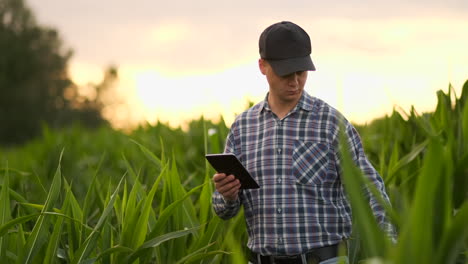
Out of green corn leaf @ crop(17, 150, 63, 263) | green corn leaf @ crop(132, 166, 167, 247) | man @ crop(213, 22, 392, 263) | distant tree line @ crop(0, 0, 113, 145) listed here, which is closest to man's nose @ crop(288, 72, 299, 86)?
man @ crop(213, 22, 392, 263)

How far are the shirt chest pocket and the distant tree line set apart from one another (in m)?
39.9

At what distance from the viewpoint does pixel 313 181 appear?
2.64m

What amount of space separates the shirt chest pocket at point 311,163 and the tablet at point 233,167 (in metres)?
0.19

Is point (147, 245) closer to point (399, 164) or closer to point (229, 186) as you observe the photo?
point (229, 186)

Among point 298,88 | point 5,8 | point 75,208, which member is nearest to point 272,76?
point 298,88

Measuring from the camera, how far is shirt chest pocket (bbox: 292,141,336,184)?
2.65 meters

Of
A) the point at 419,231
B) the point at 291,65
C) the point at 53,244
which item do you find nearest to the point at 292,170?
the point at 291,65

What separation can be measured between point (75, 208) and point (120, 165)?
15.4 ft

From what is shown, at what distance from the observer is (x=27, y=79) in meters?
44.4

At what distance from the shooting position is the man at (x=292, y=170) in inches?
104

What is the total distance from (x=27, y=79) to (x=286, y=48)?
4402 cm

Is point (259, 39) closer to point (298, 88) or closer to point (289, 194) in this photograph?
point (298, 88)

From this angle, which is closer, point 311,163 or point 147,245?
point 147,245

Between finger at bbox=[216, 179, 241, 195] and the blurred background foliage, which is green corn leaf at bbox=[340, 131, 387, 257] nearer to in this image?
the blurred background foliage
